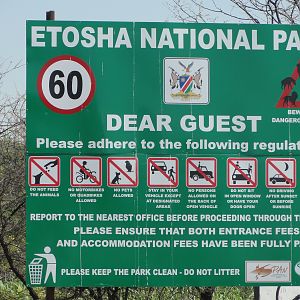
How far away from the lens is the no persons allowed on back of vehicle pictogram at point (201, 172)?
6.79 meters

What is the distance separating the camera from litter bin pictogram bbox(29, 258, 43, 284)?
266 inches

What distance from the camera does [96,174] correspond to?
22.2 feet

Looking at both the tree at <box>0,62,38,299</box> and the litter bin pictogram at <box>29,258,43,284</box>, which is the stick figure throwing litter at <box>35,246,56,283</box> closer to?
the litter bin pictogram at <box>29,258,43,284</box>

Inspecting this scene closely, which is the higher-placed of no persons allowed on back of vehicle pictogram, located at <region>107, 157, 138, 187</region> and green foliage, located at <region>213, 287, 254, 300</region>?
no persons allowed on back of vehicle pictogram, located at <region>107, 157, 138, 187</region>

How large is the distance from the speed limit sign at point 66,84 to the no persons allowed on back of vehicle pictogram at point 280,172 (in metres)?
1.63

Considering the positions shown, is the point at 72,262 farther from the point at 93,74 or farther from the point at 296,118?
the point at 296,118

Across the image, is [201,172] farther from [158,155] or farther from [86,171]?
[86,171]

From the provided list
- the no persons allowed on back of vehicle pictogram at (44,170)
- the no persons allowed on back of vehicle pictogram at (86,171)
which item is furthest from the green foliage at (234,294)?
the no persons allowed on back of vehicle pictogram at (44,170)

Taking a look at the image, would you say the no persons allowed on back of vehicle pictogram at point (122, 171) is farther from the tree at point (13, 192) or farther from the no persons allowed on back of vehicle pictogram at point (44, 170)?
the tree at point (13, 192)

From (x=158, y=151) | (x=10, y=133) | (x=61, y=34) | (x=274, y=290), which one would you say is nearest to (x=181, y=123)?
(x=158, y=151)

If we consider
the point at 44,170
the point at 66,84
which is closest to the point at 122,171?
the point at 44,170

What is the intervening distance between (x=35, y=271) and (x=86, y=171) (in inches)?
37.1

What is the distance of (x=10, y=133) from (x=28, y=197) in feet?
13.5

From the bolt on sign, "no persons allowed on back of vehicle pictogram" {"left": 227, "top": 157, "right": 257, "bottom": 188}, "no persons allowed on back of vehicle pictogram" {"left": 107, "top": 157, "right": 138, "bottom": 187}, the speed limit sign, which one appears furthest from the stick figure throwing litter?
"no persons allowed on back of vehicle pictogram" {"left": 227, "top": 157, "right": 257, "bottom": 188}
